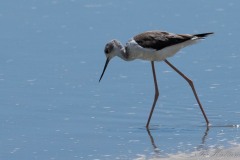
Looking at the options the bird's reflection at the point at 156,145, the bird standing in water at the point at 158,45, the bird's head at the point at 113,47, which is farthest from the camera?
the bird's head at the point at 113,47

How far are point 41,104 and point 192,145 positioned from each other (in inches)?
87.4

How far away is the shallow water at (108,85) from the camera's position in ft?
25.7

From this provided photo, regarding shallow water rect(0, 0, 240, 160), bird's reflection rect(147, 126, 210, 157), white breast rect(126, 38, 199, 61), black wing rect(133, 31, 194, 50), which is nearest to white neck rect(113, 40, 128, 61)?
white breast rect(126, 38, 199, 61)

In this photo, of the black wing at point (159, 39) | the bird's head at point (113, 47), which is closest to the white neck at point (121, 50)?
the bird's head at point (113, 47)

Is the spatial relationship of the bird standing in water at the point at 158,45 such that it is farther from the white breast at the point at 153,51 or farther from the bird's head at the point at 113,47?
the bird's head at the point at 113,47

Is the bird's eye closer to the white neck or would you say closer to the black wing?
the white neck

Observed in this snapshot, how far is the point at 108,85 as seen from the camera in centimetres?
976

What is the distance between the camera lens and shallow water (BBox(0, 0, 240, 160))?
7828 mm

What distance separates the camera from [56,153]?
7.60 metres

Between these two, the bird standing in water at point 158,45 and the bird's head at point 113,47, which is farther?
the bird's head at point 113,47

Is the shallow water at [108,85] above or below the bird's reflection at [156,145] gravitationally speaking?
below

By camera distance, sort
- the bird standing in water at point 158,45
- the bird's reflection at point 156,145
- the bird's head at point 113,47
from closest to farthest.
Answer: the bird's reflection at point 156,145, the bird standing in water at point 158,45, the bird's head at point 113,47

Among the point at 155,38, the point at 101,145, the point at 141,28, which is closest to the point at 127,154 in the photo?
the point at 101,145

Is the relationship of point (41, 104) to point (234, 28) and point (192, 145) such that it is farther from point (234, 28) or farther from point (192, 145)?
point (234, 28)
